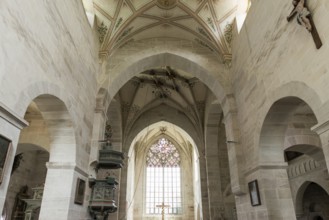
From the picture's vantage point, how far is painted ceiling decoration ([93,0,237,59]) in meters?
8.70

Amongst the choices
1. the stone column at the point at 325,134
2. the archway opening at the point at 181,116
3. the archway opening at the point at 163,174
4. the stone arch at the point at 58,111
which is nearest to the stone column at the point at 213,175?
the archway opening at the point at 181,116

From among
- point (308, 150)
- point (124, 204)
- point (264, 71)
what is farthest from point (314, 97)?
point (124, 204)

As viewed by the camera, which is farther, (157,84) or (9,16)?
(157,84)

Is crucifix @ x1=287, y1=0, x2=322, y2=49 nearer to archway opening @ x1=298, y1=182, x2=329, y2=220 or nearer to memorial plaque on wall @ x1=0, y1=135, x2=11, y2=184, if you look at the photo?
memorial plaque on wall @ x1=0, y1=135, x2=11, y2=184

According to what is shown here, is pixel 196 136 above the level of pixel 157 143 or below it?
below

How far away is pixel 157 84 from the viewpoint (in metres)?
14.2

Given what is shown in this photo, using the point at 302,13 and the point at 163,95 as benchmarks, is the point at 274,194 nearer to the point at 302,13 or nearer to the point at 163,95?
the point at 302,13

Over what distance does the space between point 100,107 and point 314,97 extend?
5943 mm

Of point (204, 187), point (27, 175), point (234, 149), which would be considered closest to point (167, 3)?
point (234, 149)

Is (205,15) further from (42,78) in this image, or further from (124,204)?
(124,204)

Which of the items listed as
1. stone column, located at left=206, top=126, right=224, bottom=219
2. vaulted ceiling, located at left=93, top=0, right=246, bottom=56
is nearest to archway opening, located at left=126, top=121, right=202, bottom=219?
stone column, located at left=206, top=126, right=224, bottom=219

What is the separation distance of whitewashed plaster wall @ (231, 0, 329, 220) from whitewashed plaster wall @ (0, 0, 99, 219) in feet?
14.7

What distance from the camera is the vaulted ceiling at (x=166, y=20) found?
28.6 ft

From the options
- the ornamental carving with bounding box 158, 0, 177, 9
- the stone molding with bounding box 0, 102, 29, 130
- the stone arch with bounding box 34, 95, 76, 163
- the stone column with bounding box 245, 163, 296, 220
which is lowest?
the stone column with bounding box 245, 163, 296, 220
